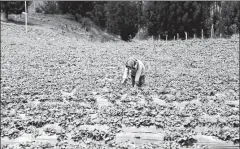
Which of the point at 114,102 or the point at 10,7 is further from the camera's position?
the point at 10,7

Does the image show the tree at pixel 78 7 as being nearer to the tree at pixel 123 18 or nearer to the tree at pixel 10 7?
→ the tree at pixel 123 18

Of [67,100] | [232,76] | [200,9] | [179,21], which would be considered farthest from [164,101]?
[200,9]

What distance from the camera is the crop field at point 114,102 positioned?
32.7 feet

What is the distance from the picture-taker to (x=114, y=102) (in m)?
15.0

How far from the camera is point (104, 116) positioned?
12242 millimetres

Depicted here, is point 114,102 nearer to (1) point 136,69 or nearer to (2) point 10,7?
(1) point 136,69

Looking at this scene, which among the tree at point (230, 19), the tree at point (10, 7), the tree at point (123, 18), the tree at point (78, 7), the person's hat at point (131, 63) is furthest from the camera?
the tree at point (78, 7)

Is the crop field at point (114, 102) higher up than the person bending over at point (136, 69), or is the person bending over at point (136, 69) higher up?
the person bending over at point (136, 69)

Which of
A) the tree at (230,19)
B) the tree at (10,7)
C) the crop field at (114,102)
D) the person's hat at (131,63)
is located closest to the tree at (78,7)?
the tree at (10,7)

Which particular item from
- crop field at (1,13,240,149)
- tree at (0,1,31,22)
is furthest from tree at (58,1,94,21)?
crop field at (1,13,240,149)

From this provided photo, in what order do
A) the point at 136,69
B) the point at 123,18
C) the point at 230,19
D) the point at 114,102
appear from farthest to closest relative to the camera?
the point at 123,18
the point at 230,19
the point at 136,69
the point at 114,102

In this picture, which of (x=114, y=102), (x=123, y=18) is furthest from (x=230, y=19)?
(x=114, y=102)

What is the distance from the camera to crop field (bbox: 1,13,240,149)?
393 inches

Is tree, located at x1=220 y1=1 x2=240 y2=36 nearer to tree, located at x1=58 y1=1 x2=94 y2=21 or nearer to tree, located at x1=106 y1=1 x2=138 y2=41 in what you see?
tree, located at x1=106 y1=1 x2=138 y2=41
